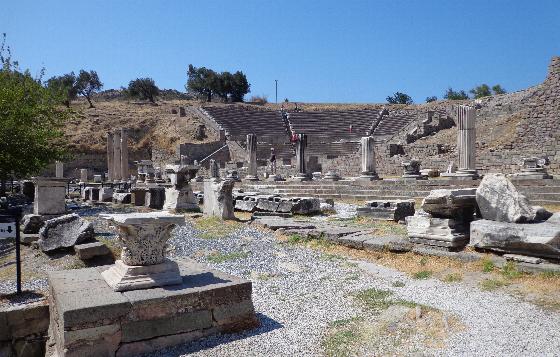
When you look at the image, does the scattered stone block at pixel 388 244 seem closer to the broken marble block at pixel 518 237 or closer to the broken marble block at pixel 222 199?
the broken marble block at pixel 518 237

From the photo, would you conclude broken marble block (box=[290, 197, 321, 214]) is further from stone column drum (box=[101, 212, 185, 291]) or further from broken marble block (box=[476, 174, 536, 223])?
stone column drum (box=[101, 212, 185, 291])

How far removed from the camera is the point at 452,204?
289 inches

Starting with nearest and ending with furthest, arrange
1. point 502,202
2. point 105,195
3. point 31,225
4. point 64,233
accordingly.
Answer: point 502,202 < point 64,233 < point 31,225 < point 105,195

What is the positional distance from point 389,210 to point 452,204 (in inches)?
199

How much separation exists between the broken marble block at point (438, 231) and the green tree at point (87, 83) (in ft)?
228

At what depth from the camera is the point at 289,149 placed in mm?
45250

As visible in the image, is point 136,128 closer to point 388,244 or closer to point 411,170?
point 411,170

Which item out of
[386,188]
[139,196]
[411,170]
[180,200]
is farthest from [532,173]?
[139,196]

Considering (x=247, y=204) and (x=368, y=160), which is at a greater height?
(x=368, y=160)

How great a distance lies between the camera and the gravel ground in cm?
407

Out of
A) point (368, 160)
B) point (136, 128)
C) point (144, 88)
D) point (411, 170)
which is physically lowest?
point (411, 170)

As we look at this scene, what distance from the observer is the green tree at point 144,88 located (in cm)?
7125

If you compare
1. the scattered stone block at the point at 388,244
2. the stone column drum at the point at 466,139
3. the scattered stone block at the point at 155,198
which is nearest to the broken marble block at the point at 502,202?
the scattered stone block at the point at 388,244

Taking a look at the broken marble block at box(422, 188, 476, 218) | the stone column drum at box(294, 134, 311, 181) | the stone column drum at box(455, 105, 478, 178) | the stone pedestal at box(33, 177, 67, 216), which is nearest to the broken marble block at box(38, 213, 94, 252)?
the stone pedestal at box(33, 177, 67, 216)
